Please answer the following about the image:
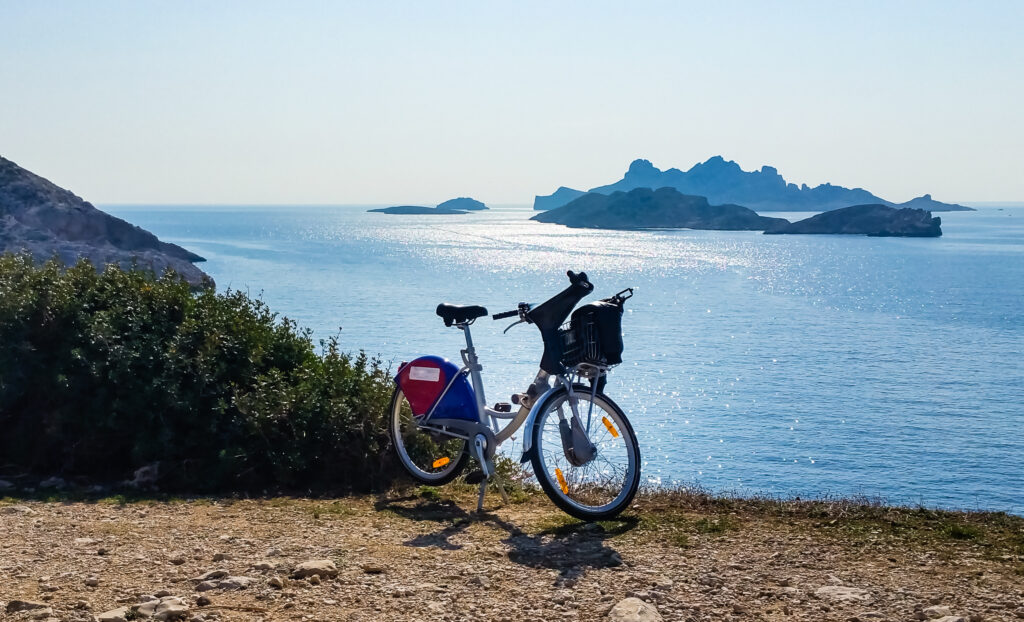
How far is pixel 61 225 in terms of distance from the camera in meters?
83.7

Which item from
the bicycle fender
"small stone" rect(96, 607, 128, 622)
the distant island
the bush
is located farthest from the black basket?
the distant island

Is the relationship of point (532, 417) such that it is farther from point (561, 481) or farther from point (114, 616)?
point (114, 616)

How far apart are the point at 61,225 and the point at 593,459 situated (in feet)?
291

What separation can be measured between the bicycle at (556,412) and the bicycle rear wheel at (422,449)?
A: 0.05 feet

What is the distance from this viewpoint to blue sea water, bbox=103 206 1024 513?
105ft

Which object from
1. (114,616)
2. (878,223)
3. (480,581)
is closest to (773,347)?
(480,581)

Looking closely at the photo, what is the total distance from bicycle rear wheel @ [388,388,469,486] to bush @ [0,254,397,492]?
26cm

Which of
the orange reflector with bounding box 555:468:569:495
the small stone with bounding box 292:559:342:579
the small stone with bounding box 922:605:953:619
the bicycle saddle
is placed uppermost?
the bicycle saddle

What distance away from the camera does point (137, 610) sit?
4.53 m

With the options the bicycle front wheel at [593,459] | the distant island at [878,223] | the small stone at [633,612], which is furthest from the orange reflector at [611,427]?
the distant island at [878,223]

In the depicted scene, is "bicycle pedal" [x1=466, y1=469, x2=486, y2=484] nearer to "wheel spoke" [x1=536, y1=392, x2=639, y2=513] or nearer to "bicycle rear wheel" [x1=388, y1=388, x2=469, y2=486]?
"bicycle rear wheel" [x1=388, y1=388, x2=469, y2=486]

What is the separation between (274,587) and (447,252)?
457 feet

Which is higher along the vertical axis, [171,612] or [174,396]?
[174,396]

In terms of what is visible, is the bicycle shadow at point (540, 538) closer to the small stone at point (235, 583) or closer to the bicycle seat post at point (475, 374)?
the bicycle seat post at point (475, 374)
